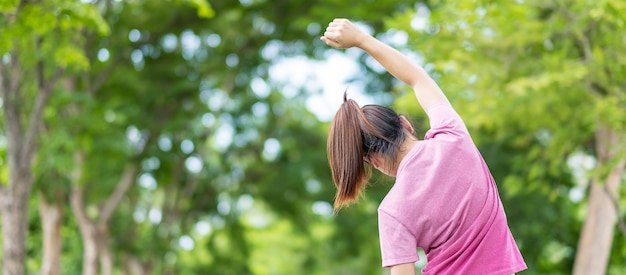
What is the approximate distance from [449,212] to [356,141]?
32cm

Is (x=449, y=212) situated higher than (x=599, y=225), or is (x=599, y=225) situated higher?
(x=449, y=212)

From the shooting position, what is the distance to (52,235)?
1573 centimetres

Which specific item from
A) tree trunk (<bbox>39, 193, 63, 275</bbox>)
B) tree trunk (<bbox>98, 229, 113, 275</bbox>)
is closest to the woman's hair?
tree trunk (<bbox>98, 229, 113, 275</bbox>)

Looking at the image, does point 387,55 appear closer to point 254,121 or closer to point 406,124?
point 406,124

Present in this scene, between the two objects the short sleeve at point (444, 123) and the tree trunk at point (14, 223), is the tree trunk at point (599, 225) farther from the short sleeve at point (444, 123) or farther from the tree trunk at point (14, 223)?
the short sleeve at point (444, 123)

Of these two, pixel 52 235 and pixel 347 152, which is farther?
pixel 52 235

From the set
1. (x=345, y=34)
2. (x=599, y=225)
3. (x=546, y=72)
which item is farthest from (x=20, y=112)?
(x=345, y=34)

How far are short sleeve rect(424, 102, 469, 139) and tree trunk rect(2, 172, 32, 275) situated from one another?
8972 mm

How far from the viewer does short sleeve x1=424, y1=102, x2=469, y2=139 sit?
2.50m

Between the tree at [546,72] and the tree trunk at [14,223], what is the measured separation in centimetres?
489

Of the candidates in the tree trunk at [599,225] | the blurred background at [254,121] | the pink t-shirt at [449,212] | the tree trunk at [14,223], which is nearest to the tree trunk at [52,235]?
the blurred background at [254,121]

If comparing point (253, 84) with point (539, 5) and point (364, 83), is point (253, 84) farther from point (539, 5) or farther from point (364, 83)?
point (539, 5)

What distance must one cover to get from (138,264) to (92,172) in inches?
155

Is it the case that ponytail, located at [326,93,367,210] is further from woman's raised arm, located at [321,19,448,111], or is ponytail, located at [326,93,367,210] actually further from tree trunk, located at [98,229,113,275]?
tree trunk, located at [98,229,113,275]
